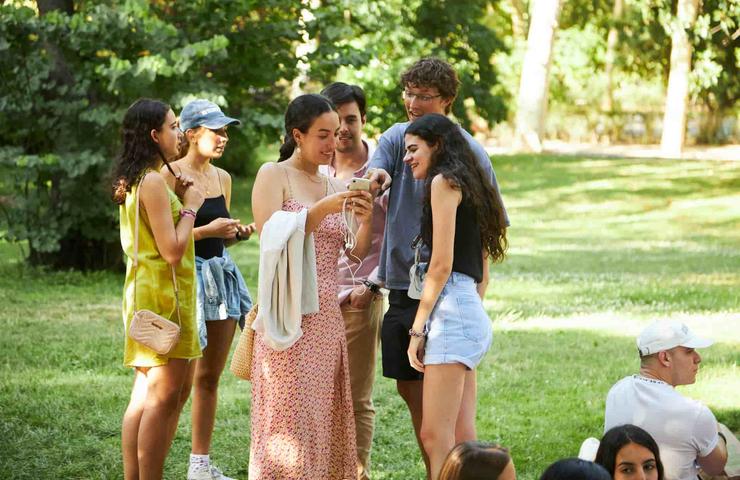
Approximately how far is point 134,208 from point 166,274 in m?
0.32

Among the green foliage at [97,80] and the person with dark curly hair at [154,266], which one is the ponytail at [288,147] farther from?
the green foliage at [97,80]

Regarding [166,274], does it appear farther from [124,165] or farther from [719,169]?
[719,169]

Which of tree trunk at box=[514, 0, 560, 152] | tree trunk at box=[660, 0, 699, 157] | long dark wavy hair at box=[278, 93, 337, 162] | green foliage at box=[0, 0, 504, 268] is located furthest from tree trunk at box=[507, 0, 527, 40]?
long dark wavy hair at box=[278, 93, 337, 162]

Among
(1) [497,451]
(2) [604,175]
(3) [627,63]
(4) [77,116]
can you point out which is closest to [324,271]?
(1) [497,451]

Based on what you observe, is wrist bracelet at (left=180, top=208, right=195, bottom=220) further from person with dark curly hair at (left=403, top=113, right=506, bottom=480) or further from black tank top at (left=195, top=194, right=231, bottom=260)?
person with dark curly hair at (left=403, top=113, right=506, bottom=480)

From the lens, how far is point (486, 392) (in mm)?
7914

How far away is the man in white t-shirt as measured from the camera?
4.65 meters

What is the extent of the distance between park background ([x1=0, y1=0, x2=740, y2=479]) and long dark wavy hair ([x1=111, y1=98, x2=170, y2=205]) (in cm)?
174

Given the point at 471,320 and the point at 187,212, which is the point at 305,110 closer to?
the point at 187,212

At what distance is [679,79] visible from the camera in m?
30.8

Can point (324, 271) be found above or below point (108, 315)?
above

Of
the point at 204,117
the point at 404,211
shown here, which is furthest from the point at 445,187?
the point at 204,117

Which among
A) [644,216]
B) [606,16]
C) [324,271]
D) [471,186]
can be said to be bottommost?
[644,216]

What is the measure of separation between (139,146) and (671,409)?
2.48 metres
